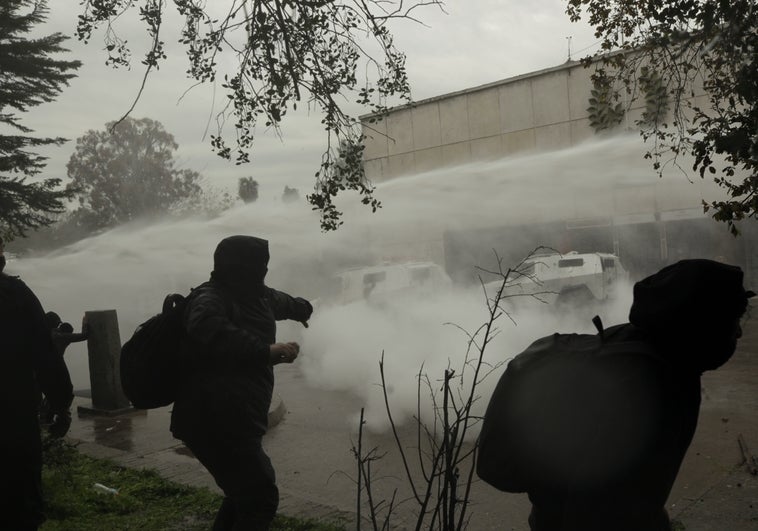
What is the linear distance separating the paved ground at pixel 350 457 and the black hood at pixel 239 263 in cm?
124

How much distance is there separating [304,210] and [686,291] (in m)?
12.7

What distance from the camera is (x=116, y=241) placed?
14352 mm

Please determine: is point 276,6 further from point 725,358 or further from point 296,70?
point 725,358

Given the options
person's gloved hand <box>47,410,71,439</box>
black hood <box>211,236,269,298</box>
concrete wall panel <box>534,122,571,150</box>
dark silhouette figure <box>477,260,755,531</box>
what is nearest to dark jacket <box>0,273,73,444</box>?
person's gloved hand <box>47,410,71,439</box>

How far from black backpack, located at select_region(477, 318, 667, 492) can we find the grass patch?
8.27 ft

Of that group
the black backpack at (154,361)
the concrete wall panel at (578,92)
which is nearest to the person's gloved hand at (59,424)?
the black backpack at (154,361)

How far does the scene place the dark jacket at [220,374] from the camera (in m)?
2.95

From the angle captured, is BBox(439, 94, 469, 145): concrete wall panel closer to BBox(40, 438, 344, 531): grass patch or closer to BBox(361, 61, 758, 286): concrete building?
BBox(361, 61, 758, 286): concrete building

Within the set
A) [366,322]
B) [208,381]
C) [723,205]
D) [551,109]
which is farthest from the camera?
[551,109]

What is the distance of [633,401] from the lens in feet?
5.23

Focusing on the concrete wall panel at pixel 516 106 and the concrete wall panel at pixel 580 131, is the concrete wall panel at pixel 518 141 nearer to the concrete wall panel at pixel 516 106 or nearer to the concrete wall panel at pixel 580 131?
the concrete wall panel at pixel 516 106

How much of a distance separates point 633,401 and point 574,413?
0.16 m

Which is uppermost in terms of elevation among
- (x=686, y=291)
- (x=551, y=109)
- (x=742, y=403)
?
(x=551, y=109)

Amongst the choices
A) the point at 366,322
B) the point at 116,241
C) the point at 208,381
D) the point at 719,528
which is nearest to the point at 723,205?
the point at 719,528
